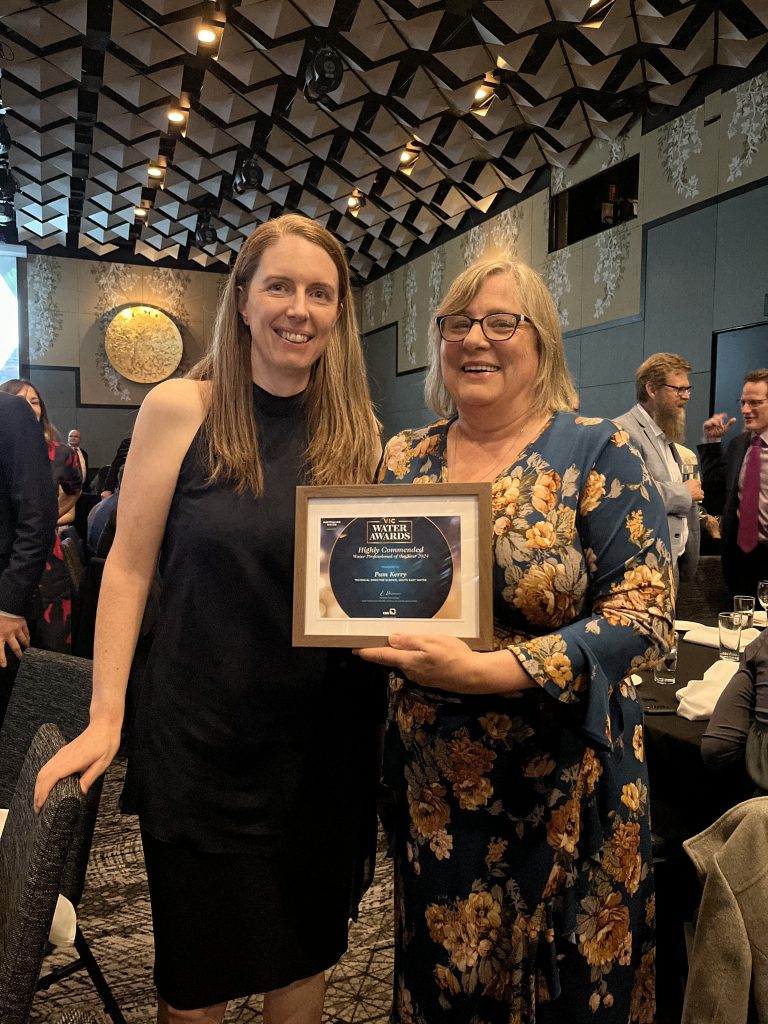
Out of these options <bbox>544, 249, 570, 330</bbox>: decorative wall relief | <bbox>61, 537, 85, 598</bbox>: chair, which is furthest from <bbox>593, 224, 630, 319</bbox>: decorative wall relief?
<bbox>61, 537, 85, 598</bbox>: chair

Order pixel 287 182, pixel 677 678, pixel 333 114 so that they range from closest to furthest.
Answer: pixel 677 678 → pixel 333 114 → pixel 287 182

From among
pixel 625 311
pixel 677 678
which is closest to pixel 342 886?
Result: pixel 677 678

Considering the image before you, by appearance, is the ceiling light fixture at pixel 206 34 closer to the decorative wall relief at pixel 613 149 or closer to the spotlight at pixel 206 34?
the spotlight at pixel 206 34

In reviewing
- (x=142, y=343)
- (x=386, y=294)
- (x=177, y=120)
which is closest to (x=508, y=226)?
(x=386, y=294)

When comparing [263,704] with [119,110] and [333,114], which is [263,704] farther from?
[119,110]

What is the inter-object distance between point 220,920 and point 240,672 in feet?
1.44

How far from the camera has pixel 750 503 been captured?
4531mm

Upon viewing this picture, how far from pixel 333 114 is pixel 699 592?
16.2 feet

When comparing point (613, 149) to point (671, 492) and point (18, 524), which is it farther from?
point (18, 524)

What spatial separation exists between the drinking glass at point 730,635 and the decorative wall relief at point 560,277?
521 centimetres

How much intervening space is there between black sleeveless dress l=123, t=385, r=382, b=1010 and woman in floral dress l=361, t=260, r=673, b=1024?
150mm

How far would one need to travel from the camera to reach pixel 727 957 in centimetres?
111

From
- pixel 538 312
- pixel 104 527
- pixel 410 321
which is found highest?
pixel 410 321

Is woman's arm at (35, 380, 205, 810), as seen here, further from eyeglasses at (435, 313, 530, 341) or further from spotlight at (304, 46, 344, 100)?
spotlight at (304, 46, 344, 100)
